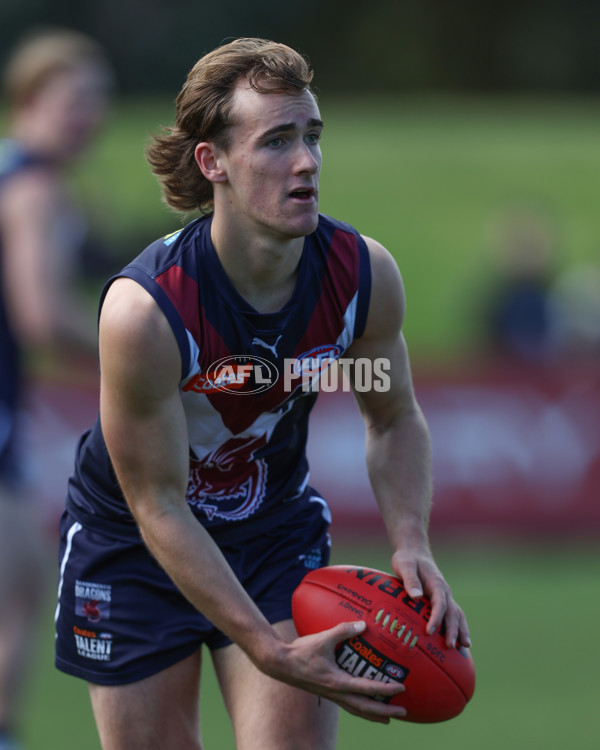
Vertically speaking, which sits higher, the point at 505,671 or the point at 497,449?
the point at 497,449

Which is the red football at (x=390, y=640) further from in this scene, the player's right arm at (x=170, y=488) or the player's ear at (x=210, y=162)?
the player's ear at (x=210, y=162)

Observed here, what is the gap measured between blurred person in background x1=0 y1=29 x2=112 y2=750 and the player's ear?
2017mm

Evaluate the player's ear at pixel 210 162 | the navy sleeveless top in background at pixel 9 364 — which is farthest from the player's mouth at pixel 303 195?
the navy sleeveless top in background at pixel 9 364

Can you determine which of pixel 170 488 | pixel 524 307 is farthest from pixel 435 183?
pixel 170 488

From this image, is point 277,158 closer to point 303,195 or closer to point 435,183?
point 303,195

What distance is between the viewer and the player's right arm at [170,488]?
134 inches

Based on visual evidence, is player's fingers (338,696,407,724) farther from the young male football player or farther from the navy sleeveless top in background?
the navy sleeveless top in background

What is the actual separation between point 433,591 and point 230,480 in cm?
73

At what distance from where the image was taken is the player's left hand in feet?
12.1

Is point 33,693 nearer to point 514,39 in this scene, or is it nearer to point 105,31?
point 105,31

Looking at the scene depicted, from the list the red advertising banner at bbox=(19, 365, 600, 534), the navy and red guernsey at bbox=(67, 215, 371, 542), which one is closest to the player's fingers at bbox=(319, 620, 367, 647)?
the navy and red guernsey at bbox=(67, 215, 371, 542)

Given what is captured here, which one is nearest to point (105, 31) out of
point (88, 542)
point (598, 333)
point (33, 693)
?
point (598, 333)

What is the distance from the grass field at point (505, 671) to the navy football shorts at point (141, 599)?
2352 mm

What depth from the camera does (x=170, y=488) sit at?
Answer: 11.7ft
